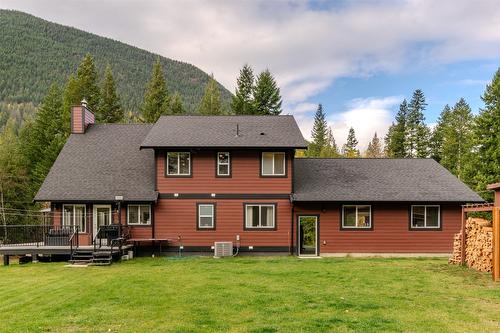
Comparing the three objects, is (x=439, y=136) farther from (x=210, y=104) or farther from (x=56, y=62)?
(x=56, y=62)

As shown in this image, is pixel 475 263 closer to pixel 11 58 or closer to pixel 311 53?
pixel 311 53

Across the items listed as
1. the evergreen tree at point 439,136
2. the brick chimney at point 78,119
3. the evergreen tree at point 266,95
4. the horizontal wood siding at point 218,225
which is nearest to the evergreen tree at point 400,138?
the evergreen tree at point 439,136

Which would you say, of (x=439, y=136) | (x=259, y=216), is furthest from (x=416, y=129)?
(x=259, y=216)

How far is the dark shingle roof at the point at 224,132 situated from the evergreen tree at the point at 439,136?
102 feet

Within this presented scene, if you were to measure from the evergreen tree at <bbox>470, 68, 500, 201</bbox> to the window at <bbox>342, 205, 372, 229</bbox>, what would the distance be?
1498cm

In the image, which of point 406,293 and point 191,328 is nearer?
point 191,328

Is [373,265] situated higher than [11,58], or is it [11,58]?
[11,58]

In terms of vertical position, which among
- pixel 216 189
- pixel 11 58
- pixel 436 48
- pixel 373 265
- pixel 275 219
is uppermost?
pixel 11 58

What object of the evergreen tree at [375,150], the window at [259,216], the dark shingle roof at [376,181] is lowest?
the window at [259,216]

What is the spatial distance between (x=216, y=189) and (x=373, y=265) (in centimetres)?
767

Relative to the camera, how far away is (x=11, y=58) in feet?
354

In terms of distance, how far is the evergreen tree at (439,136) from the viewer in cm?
4828

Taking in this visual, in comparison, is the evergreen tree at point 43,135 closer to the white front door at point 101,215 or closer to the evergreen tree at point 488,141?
the white front door at point 101,215

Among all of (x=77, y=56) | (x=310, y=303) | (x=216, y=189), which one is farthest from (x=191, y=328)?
(x=77, y=56)
